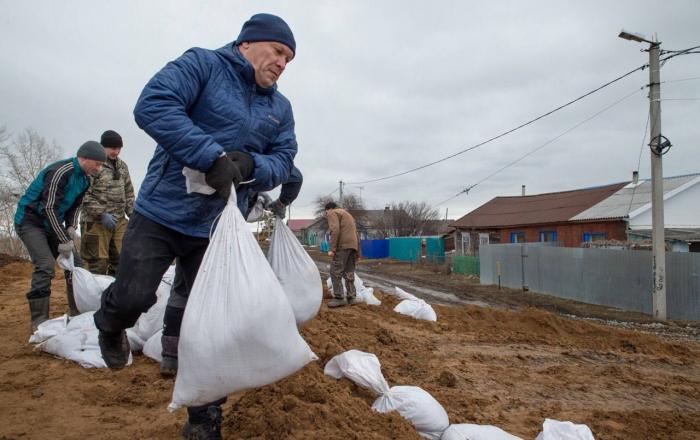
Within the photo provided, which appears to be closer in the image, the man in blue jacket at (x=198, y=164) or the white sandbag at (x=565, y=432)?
the man in blue jacket at (x=198, y=164)

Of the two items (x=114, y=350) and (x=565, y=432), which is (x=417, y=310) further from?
(x=114, y=350)

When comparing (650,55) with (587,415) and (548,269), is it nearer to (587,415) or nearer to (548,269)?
(548,269)

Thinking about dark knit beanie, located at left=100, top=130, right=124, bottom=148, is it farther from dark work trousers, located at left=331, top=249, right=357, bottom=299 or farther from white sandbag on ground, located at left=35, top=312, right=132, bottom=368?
dark work trousers, located at left=331, top=249, right=357, bottom=299

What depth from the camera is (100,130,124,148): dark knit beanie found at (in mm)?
4836

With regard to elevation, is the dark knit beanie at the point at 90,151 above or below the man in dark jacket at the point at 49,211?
above

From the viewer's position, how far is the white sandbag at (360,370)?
2.77m

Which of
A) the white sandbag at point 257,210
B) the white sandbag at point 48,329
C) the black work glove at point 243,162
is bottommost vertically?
the white sandbag at point 48,329

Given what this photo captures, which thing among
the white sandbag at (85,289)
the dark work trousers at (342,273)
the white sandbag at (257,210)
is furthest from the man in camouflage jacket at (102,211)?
the dark work trousers at (342,273)

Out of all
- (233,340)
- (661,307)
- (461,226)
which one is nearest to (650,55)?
(661,307)

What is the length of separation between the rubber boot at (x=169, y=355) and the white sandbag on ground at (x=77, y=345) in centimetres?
70

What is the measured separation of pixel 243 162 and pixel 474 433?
6.03 ft

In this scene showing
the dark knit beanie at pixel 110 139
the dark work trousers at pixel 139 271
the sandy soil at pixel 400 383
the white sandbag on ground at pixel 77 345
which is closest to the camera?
the dark work trousers at pixel 139 271

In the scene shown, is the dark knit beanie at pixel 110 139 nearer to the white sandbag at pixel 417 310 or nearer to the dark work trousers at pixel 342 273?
the dark work trousers at pixel 342 273

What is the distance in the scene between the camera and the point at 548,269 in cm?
1463
